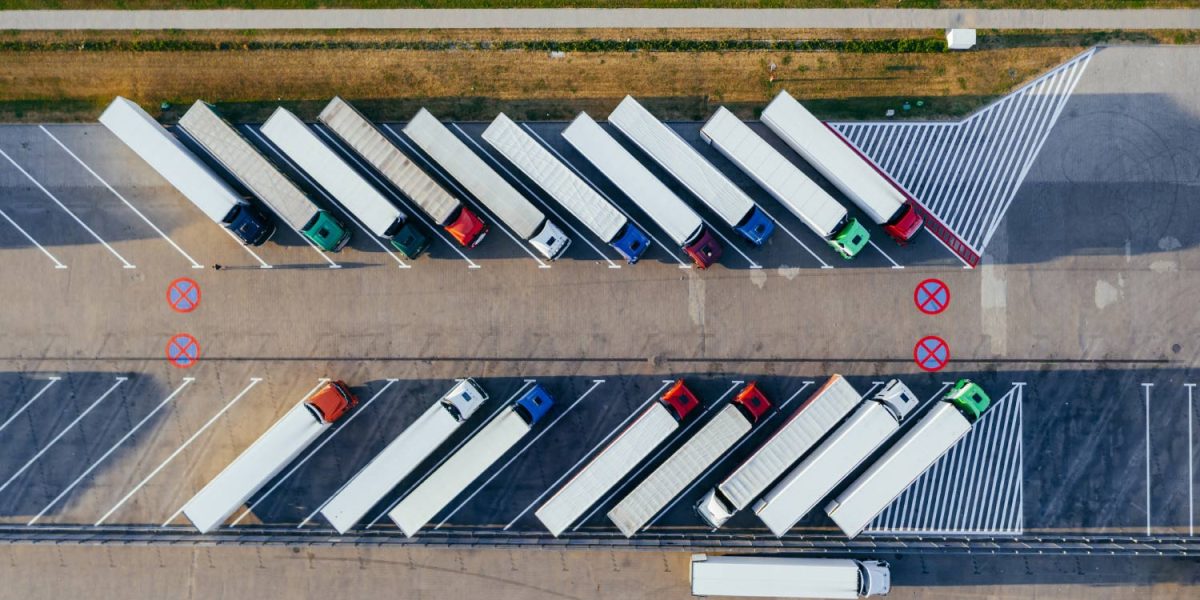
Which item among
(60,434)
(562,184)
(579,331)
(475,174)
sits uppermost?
(475,174)

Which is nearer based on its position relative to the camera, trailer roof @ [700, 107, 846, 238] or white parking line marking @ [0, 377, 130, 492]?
trailer roof @ [700, 107, 846, 238]

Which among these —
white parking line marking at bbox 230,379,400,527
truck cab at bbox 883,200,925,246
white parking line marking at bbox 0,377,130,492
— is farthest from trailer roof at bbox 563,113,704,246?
white parking line marking at bbox 0,377,130,492

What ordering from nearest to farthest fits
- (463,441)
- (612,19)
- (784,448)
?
(784,448)
(463,441)
(612,19)

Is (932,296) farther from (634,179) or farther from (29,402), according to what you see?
(29,402)

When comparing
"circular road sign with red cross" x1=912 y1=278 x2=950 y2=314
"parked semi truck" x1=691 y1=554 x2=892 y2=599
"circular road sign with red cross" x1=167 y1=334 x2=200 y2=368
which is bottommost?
"parked semi truck" x1=691 y1=554 x2=892 y2=599

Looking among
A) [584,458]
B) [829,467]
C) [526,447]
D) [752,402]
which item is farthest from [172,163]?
[829,467]

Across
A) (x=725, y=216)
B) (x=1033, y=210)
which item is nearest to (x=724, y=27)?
(x=725, y=216)

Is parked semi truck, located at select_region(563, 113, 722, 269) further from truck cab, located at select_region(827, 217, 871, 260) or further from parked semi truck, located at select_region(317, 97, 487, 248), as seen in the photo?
parked semi truck, located at select_region(317, 97, 487, 248)
